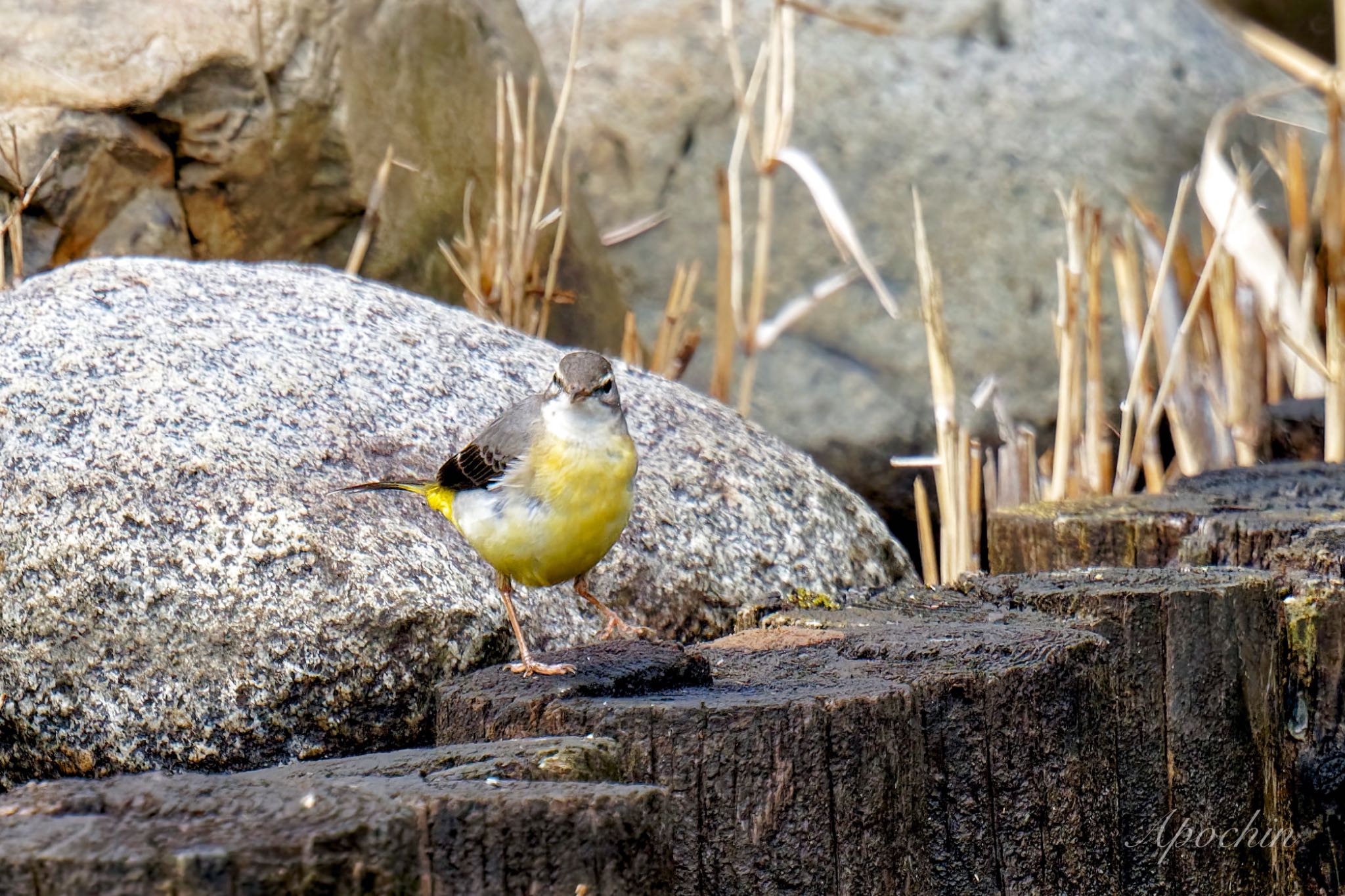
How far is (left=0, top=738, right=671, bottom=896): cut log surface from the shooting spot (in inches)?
73.5

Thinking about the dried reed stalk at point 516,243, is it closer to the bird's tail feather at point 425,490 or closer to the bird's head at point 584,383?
the bird's tail feather at point 425,490

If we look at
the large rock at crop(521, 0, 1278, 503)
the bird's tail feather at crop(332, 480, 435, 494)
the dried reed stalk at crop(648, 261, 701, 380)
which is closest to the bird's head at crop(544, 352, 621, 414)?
the bird's tail feather at crop(332, 480, 435, 494)

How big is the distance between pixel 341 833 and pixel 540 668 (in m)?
1.07

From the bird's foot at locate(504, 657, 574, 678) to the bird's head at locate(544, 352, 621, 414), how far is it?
67 cm

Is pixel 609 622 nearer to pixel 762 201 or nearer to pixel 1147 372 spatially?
pixel 762 201

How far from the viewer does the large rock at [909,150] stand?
8109mm

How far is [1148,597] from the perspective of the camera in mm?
3451

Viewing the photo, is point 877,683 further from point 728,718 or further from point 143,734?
point 143,734

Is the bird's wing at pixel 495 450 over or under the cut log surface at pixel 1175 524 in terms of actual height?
over

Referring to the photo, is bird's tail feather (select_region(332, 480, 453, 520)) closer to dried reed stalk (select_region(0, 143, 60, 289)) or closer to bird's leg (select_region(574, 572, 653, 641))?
bird's leg (select_region(574, 572, 653, 641))

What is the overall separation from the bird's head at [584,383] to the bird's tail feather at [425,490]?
440 mm

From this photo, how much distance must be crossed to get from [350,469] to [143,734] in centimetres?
89

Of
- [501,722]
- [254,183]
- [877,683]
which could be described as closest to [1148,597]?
[877,683]

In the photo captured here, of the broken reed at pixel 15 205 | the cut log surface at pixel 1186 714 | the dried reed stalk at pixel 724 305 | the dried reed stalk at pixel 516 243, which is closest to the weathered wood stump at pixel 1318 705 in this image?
the cut log surface at pixel 1186 714
